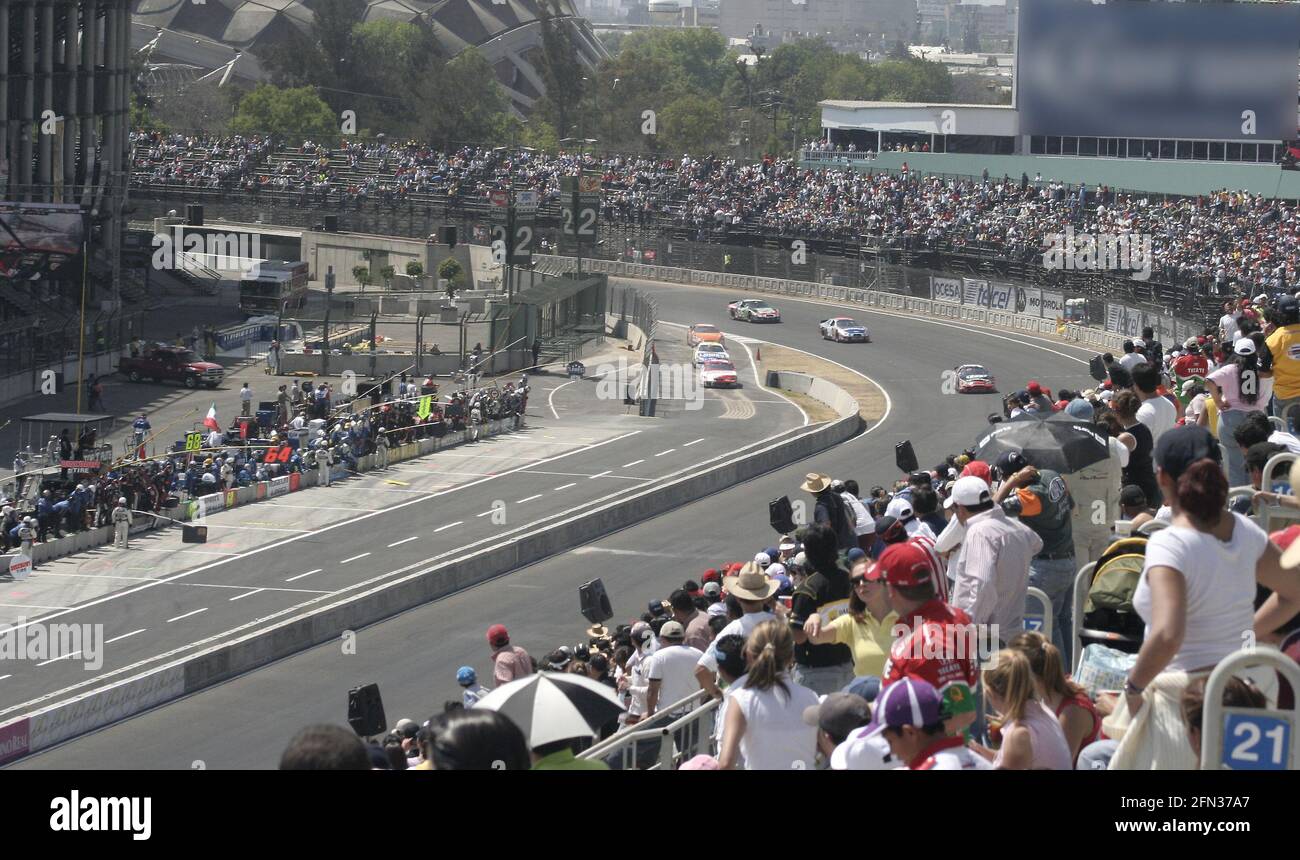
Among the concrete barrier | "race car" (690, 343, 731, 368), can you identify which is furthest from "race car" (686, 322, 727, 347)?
the concrete barrier

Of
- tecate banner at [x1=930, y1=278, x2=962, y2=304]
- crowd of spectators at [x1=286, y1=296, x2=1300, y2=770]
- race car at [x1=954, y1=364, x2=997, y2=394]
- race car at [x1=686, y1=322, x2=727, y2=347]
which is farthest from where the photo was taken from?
tecate banner at [x1=930, y1=278, x2=962, y2=304]

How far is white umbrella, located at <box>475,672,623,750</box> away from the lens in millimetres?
7328

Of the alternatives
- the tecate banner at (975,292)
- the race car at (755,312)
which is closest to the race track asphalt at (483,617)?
the tecate banner at (975,292)

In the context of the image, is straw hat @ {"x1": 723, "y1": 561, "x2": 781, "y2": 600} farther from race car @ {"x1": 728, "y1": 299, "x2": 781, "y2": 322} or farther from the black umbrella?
race car @ {"x1": 728, "y1": 299, "x2": 781, "y2": 322}

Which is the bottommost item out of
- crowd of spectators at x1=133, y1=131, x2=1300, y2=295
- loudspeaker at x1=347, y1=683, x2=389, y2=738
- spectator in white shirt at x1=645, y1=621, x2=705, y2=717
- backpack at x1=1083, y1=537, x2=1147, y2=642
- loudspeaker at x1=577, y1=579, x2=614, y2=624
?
loudspeaker at x1=347, y1=683, x2=389, y2=738

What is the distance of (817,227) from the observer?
269 feet

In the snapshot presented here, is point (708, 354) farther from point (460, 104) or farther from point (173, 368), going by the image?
point (460, 104)

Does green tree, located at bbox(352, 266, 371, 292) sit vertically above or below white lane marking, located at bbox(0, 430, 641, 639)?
above

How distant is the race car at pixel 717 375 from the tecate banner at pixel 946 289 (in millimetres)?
17972

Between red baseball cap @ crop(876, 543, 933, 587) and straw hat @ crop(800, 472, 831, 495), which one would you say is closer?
red baseball cap @ crop(876, 543, 933, 587)

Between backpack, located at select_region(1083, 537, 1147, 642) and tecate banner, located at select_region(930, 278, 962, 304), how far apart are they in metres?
65.3

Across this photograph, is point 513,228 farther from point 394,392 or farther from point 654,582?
point 654,582

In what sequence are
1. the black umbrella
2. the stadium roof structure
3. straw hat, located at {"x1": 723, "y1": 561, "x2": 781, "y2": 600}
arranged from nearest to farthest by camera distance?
1. straw hat, located at {"x1": 723, "y1": 561, "x2": 781, "y2": 600}
2. the black umbrella
3. the stadium roof structure

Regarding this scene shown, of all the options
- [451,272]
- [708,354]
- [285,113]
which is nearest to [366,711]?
[708,354]
